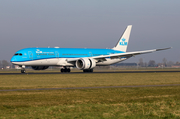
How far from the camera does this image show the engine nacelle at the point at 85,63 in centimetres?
5541

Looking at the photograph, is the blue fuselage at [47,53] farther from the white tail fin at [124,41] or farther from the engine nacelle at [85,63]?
the white tail fin at [124,41]

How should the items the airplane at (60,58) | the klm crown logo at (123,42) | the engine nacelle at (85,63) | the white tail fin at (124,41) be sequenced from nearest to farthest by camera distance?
1. the airplane at (60,58)
2. the engine nacelle at (85,63)
3. the white tail fin at (124,41)
4. the klm crown logo at (123,42)

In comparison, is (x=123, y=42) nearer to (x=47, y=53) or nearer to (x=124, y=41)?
(x=124, y=41)

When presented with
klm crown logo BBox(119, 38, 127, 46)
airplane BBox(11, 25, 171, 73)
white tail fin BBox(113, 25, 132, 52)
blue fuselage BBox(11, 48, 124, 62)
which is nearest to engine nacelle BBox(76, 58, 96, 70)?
airplane BBox(11, 25, 171, 73)

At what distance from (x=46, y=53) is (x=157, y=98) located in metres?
37.6

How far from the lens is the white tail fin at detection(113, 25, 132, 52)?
230ft

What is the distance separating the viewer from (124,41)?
233ft

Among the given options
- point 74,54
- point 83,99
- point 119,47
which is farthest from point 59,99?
point 119,47

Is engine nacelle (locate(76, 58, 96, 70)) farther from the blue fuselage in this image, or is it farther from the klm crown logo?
the klm crown logo

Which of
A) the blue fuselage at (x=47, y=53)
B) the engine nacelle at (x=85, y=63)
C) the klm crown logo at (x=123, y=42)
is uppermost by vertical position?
the klm crown logo at (x=123, y=42)

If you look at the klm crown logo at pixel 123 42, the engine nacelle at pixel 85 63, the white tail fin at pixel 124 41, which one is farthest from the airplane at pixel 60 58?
the klm crown logo at pixel 123 42

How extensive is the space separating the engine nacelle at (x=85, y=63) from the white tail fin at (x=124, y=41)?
14.1 meters

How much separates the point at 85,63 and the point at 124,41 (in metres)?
18.7

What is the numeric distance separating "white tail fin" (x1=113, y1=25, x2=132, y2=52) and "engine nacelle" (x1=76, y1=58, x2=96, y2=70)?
556 inches
